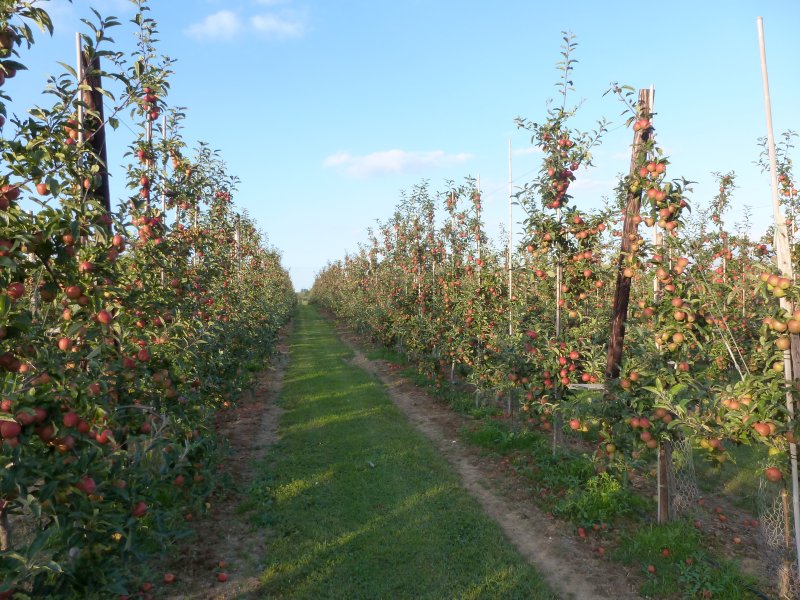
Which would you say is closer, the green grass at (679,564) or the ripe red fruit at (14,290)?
the ripe red fruit at (14,290)

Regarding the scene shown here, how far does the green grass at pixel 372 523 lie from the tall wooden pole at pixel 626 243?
97.6 inches

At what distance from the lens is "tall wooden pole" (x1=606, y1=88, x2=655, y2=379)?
566 cm

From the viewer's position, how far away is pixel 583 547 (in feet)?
18.0

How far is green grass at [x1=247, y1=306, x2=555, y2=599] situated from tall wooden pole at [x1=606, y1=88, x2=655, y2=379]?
2478 millimetres

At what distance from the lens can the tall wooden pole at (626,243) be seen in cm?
566

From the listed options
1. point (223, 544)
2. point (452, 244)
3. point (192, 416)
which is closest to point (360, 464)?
point (223, 544)

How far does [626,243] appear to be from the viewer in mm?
5719

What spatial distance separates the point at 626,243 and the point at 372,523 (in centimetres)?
438

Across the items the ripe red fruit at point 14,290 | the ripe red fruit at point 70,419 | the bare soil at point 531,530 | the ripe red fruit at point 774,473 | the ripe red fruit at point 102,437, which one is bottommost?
the bare soil at point 531,530

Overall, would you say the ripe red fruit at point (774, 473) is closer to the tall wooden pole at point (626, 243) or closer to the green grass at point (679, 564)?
the green grass at point (679, 564)

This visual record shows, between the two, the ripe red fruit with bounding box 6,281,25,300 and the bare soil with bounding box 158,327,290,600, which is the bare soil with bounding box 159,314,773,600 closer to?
the bare soil with bounding box 158,327,290,600

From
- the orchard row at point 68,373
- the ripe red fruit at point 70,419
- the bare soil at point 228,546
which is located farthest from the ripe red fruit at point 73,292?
the bare soil at point 228,546

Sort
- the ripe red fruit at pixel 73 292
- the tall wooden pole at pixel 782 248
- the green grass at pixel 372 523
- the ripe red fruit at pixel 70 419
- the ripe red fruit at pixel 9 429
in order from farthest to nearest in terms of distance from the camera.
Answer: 1. the green grass at pixel 372 523
2. the tall wooden pole at pixel 782 248
3. the ripe red fruit at pixel 73 292
4. the ripe red fruit at pixel 70 419
5. the ripe red fruit at pixel 9 429

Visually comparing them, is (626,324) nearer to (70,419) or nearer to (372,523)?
(372,523)
